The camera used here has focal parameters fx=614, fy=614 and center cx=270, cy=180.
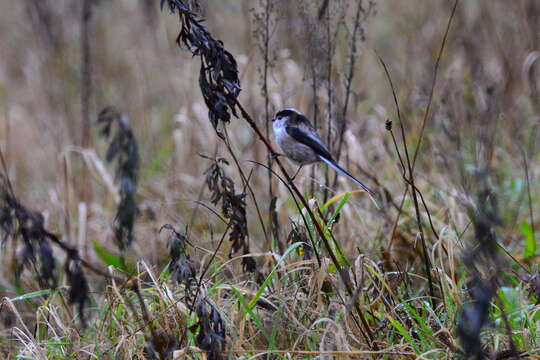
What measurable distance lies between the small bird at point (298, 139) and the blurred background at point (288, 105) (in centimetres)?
35

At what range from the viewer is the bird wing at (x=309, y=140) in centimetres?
268

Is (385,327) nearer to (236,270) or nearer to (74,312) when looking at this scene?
(236,270)

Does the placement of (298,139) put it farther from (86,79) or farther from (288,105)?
(86,79)

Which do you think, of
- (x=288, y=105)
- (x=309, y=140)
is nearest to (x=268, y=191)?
(x=288, y=105)

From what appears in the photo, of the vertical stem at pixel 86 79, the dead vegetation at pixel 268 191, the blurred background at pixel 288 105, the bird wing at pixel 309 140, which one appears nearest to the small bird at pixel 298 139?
the bird wing at pixel 309 140

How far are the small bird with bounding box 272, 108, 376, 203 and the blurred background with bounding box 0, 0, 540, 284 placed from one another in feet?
1.14

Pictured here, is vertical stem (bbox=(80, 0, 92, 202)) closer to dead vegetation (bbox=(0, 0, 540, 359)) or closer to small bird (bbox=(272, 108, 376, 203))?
dead vegetation (bbox=(0, 0, 540, 359))

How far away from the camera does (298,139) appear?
8.97ft

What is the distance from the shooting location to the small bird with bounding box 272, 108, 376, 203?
8.86 feet

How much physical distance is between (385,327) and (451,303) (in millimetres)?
274

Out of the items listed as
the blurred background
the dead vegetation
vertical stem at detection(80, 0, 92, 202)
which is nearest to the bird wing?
the dead vegetation

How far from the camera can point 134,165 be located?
1.84 m

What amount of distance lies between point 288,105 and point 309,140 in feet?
6.60

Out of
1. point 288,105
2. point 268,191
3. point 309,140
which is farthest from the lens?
point 288,105
